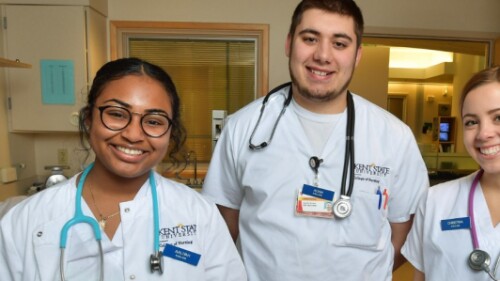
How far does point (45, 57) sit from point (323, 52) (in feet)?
7.07

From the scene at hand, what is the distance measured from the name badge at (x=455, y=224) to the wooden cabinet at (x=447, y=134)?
543 centimetres

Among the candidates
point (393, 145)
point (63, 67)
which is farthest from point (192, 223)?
point (63, 67)

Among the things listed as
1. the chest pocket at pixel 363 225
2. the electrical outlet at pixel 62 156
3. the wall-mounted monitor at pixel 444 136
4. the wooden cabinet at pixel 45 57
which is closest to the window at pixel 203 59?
the wooden cabinet at pixel 45 57

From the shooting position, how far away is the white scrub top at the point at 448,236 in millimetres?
1039

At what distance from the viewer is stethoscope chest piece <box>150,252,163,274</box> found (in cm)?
90

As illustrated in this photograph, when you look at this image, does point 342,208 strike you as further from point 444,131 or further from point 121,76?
point 444,131

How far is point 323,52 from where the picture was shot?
121 centimetres

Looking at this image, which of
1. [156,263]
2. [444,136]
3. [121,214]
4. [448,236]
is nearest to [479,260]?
[448,236]

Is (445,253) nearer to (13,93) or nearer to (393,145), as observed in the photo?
(393,145)

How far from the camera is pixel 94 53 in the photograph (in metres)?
2.63

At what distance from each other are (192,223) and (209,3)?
2.34 metres

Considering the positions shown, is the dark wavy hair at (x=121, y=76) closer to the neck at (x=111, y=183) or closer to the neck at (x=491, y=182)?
the neck at (x=111, y=183)

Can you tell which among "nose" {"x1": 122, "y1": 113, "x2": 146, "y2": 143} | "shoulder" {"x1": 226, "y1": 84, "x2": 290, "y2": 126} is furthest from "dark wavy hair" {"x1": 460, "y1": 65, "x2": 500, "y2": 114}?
"nose" {"x1": 122, "y1": 113, "x2": 146, "y2": 143}

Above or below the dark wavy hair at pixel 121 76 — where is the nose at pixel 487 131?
below
